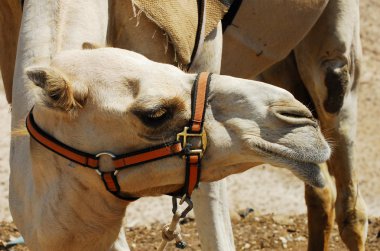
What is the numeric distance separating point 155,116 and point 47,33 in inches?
29.6

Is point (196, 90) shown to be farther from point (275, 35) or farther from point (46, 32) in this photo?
point (275, 35)

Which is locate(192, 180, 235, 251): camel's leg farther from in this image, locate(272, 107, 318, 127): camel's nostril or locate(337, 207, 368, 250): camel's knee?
locate(337, 207, 368, 250): camel's knee

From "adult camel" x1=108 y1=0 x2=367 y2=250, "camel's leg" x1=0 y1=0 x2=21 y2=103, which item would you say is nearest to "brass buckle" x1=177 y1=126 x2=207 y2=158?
"camel's leg" x1=0 y1=0 x2=21 y2=103

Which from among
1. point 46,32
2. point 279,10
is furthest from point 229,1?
point 46,32

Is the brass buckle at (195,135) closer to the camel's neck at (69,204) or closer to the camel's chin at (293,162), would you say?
the camel's chin at (293,162)

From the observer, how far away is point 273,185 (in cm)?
1013

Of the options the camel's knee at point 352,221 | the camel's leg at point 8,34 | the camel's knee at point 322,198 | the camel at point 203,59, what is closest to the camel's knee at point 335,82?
the camel's knee at point 322,198

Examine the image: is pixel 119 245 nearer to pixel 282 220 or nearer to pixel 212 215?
pixel 212 215

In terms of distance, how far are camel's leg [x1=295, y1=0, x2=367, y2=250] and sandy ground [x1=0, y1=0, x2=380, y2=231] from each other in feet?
7.01

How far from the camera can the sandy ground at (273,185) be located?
9.27 m

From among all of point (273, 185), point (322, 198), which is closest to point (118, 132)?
point (322, 198)

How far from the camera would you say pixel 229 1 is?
595 cm

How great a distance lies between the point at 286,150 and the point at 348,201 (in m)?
3.45

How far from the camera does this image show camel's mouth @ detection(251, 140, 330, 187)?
3.90 m
